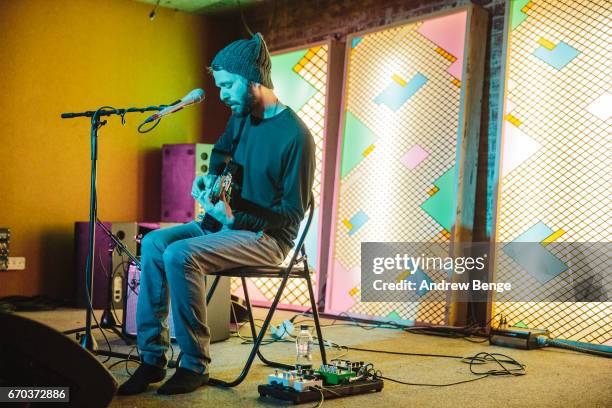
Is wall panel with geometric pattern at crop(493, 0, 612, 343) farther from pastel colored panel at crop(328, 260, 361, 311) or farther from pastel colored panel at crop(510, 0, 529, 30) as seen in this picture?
pastel colored panel at crop(328, 260, 361, 311)

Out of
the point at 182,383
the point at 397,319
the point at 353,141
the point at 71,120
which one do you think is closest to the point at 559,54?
the point at 353,141

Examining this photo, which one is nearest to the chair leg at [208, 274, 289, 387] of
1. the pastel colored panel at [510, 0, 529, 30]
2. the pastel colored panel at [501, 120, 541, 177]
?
the pastel colored panel at [501, 120, 541, 177]

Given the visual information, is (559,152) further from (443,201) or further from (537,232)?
(443,201)

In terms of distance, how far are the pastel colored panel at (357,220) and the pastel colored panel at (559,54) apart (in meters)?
1.44

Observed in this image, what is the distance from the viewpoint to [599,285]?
11.1 ft

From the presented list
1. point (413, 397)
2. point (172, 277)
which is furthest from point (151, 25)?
point (413, 397)

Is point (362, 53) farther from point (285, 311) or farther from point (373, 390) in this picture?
point (373, 390)

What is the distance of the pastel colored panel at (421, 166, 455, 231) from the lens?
3.91 metres

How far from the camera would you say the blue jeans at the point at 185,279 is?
6.83 ft

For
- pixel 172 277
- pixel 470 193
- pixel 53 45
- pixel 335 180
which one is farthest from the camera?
pixel 53 45

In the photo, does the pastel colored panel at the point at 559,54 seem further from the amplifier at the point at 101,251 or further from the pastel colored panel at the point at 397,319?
the amplifier at the point at 101,251

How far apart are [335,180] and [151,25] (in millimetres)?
2165

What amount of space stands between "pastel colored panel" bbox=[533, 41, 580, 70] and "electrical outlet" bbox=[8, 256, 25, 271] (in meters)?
3.66

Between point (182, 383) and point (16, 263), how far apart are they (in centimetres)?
302
